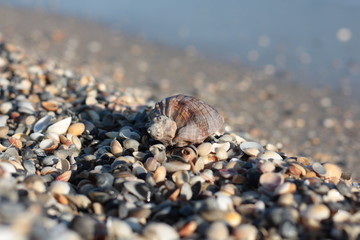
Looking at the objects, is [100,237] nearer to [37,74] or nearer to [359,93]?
[37,74]

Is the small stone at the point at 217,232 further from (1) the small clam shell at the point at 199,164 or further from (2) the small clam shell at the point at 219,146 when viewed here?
(2) the small clam shell at the point at 219,146

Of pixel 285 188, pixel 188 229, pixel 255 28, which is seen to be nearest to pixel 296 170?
pixel 285 188

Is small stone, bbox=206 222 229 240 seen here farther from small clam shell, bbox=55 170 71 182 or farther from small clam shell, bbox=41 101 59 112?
small clam shell, bbox=41 101 59 112

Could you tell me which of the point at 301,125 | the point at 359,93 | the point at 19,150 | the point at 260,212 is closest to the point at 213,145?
the point at 260,212

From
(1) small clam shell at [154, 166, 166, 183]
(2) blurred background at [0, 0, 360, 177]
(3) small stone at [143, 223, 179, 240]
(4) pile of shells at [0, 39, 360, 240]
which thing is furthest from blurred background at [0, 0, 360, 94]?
(3) small stone at [143, 223, 179, 240]

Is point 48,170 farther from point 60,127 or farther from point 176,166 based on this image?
point 176,166

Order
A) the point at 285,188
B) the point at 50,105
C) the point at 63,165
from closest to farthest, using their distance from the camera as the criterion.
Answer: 1. the point at 285,188
2. the point at 63,165
3. the point at 50,105

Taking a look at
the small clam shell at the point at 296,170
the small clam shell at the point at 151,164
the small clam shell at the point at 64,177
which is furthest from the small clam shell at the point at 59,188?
the small clam shell at the point at 296,170
